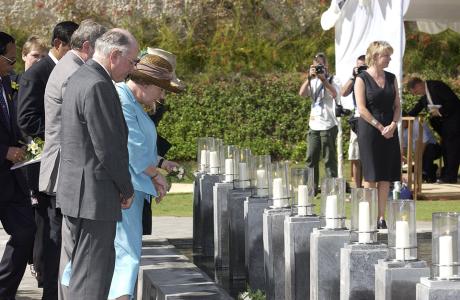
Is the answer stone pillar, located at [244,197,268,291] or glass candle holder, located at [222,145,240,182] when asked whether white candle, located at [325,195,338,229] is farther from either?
glass candle holder, located at [222,145,240,182]

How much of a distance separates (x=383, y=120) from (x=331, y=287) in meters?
5.01

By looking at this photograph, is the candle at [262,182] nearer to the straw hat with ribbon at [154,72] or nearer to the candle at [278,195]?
the candle at [278,195]

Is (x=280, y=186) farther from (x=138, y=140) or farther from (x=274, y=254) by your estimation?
(x=138, y=140)

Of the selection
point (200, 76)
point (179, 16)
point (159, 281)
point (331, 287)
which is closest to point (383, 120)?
point (159, 281)

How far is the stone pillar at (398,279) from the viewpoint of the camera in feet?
17.8

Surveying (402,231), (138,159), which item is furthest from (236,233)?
(402,231)

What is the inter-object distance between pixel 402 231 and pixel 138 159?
2.12 meters

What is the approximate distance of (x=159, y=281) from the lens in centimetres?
762

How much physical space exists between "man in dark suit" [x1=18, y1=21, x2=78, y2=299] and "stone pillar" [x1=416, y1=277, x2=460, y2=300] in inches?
146

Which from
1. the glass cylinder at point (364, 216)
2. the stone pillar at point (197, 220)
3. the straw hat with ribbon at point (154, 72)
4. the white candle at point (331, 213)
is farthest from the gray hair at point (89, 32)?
the stone pillar at point (197, 220)

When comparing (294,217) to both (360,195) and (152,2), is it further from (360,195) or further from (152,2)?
(152,2)

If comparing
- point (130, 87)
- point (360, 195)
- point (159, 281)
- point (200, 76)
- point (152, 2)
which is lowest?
point (159, 281)

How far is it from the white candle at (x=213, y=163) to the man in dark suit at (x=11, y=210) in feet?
5.92

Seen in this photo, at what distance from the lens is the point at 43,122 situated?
844 cm
